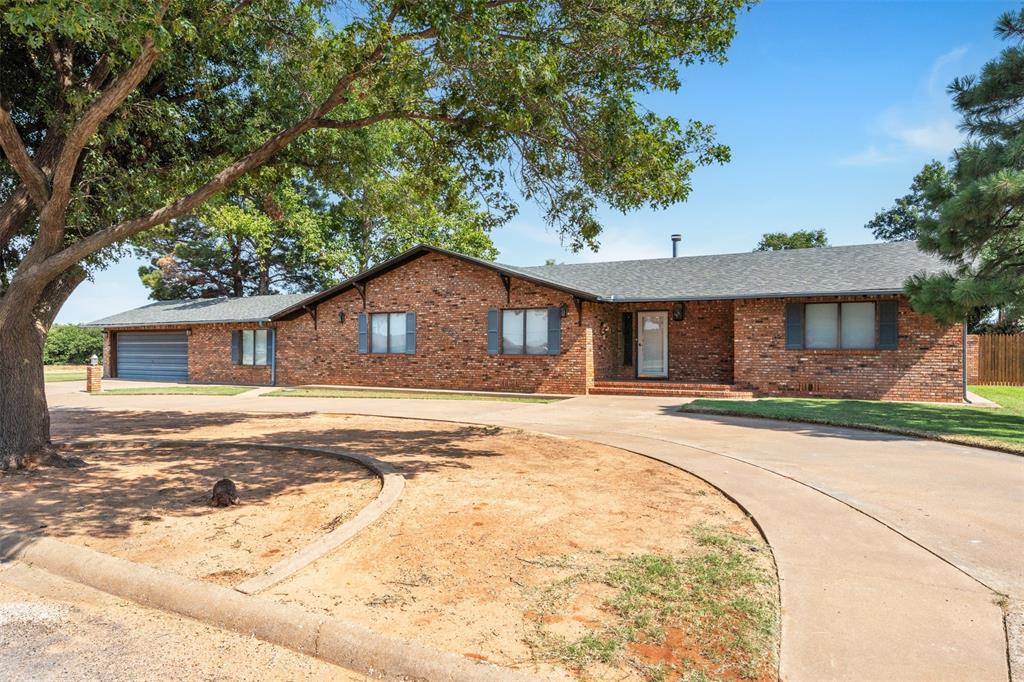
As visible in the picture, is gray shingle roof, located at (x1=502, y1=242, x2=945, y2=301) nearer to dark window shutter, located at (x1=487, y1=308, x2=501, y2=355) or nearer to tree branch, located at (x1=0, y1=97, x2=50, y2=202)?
dark window shutter, located at (x1=487, y1=308, x2=501, y2=355)

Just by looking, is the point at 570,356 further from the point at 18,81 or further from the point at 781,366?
the point at 18,81

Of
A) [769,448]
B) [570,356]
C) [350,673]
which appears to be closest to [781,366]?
[570,356]

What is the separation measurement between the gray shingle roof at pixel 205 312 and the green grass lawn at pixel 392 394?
183 inches

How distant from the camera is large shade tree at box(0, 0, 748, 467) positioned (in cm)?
674

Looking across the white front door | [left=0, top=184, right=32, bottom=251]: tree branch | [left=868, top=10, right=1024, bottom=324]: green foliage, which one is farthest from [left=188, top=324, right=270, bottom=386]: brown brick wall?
[left=868, top=10, right=1024, bottom=324]: green foliage

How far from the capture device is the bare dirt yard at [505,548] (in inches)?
118

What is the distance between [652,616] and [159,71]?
31.2 feet

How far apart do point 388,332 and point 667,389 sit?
9.50 m

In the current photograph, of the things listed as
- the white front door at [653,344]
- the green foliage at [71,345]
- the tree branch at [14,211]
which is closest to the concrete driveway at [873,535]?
the tree branch at [14,211]

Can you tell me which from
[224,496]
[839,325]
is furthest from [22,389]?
[839,325]

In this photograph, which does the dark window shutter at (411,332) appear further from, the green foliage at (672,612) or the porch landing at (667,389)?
the green foliage at (672,612)

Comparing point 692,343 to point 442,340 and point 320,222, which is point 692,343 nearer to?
point 442,340

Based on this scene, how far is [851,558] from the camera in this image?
4.03 metres

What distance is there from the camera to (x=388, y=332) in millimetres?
20688
